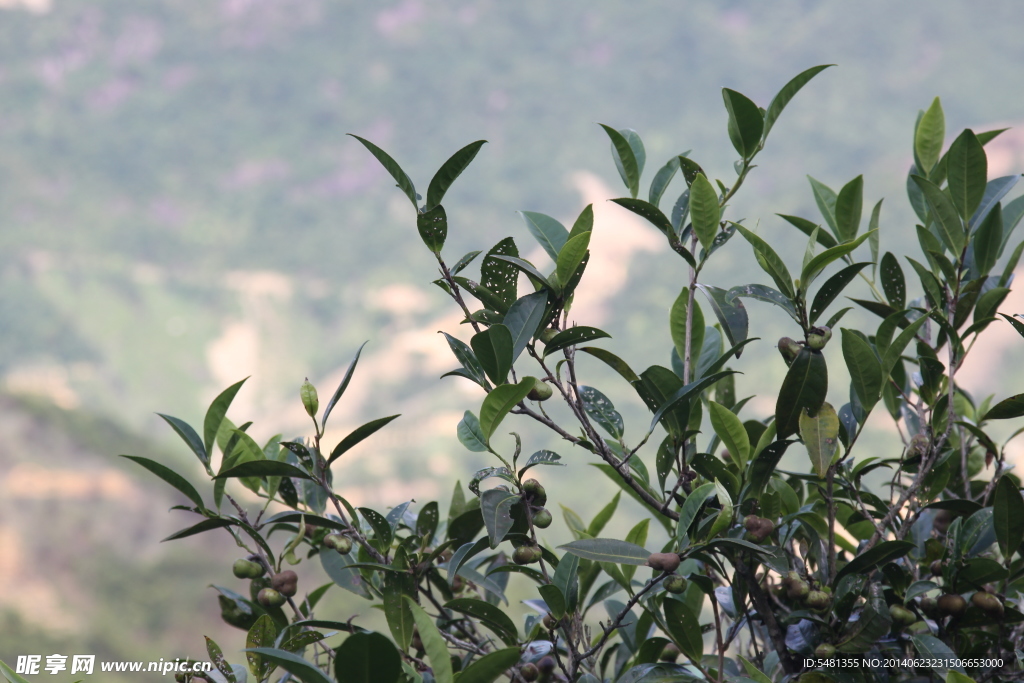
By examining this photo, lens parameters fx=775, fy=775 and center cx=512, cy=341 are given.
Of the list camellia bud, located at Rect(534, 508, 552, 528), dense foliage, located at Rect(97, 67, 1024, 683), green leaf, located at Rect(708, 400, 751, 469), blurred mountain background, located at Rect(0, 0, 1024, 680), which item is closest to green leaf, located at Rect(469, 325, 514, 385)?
dense foliage, located at Rect(97, 67, 1024, 683)

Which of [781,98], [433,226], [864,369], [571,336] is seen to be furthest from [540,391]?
[781,98]

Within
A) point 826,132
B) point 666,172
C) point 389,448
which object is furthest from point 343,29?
point 666,172

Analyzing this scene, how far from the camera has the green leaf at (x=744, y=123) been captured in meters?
0.69

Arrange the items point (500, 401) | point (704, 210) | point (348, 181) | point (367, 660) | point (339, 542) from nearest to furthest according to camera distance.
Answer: point (367, 660) → point (500, 401) → point (704, 210) → point (339, 542) → point (348, 181)

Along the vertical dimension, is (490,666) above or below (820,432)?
below

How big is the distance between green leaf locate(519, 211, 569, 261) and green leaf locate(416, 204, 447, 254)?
0.32 ft

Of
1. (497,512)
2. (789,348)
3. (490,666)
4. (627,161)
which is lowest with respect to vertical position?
(490,666)

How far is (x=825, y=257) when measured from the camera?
0.57 metres

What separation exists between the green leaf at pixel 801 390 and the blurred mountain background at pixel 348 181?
5.00 m

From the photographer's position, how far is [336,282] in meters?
11.5

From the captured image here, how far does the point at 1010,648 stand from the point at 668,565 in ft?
1.25

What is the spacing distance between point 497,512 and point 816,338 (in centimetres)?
28

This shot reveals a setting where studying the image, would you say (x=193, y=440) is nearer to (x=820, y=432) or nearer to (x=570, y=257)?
(x=570, y=257)

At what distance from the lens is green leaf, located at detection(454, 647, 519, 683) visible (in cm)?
46
